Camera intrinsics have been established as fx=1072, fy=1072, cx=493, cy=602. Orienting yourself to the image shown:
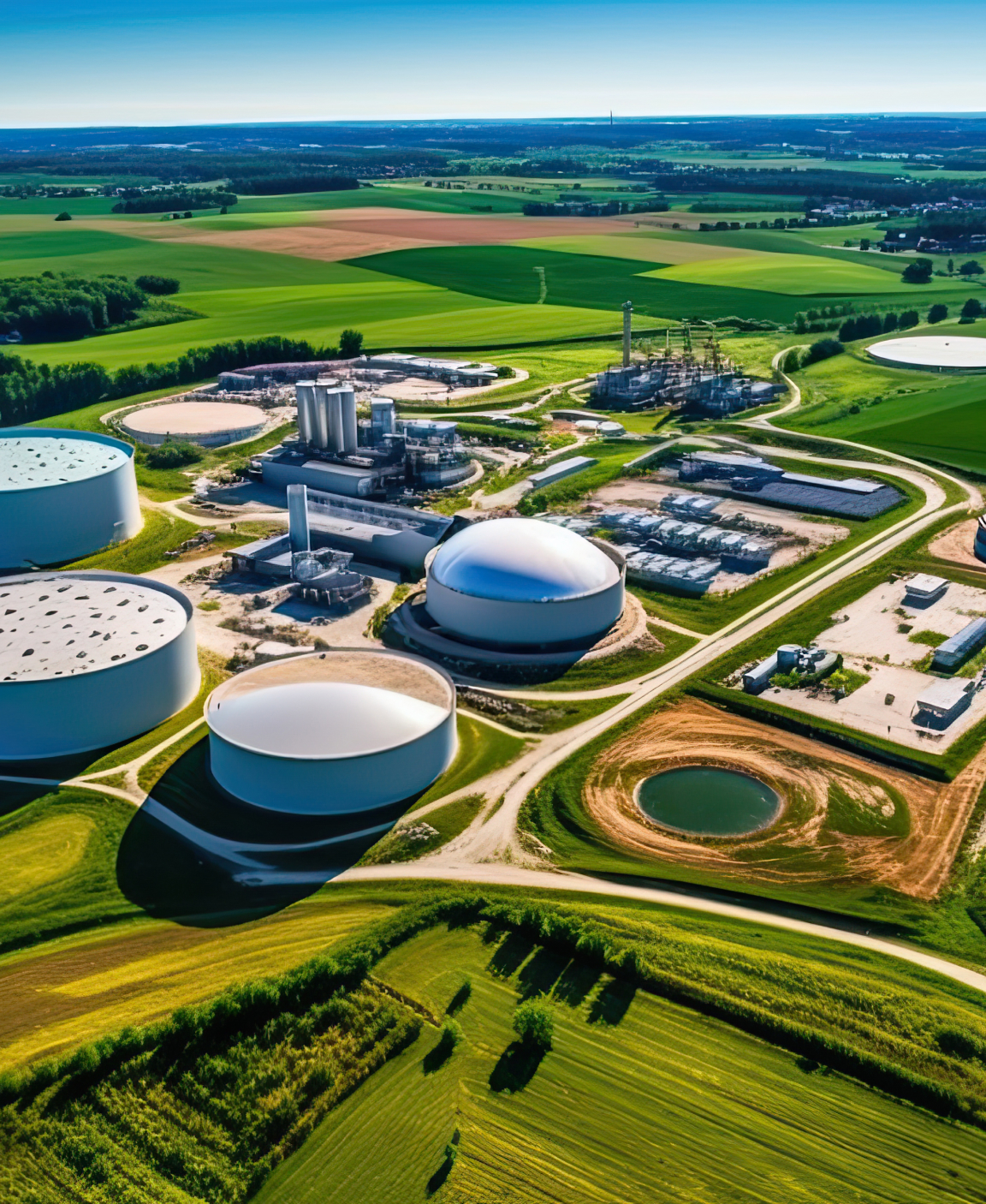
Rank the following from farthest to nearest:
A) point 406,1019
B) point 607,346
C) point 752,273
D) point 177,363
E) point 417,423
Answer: point 752,273
point 607,346
point 177,363
point 417,423
point 406,1019

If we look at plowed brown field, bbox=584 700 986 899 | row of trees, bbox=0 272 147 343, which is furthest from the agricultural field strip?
row of trees, bbox=0 272 147 343

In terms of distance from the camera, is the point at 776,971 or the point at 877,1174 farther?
the point at 776,971

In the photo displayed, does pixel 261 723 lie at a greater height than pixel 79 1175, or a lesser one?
greater

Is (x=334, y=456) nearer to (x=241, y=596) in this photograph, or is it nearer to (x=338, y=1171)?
(x=241, y=596)

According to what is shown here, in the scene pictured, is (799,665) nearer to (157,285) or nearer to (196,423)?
(196,423)

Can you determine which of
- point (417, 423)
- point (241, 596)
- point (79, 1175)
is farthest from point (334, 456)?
point (79, 1175)

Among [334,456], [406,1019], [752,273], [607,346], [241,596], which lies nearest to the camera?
[406,1019]

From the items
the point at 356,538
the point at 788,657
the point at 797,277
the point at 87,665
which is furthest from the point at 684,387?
the point at 87,665

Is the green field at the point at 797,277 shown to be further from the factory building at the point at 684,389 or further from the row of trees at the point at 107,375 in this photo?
the row of trees at the point at 107,375
